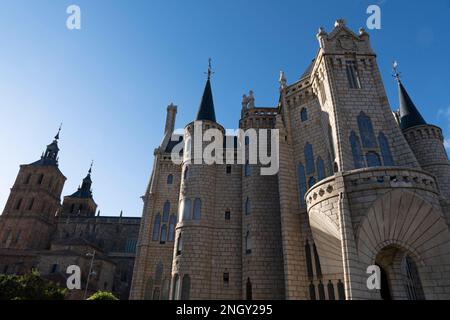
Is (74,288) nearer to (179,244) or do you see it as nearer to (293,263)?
(179,244)

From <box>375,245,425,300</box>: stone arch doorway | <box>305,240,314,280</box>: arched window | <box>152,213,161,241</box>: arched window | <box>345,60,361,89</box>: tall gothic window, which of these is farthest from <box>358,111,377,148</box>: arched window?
<box>152,213,161,241</box>: arched window

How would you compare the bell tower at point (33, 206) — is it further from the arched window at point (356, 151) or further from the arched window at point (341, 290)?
the arched window at point (356, 151)

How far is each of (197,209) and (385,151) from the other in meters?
14.4

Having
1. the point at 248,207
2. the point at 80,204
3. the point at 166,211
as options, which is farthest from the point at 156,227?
the point at 80,204

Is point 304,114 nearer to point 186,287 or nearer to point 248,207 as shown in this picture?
point 248,207

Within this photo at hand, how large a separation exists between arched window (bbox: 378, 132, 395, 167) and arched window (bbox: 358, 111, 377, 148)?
1.41 feet

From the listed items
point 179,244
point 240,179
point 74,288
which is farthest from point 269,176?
point 74,288

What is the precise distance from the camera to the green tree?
78.4ft

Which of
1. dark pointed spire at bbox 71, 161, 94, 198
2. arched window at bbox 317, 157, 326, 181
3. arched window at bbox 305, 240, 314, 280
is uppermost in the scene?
dark pointed spire at bbox 71, 161, 94, 198

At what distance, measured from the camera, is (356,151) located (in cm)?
1891

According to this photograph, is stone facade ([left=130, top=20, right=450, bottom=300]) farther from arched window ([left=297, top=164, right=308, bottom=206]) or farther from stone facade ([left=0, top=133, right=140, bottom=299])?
stone facade ([left=0, top=133, right=140, bottom=299])

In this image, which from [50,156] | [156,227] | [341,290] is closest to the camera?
[341,290]

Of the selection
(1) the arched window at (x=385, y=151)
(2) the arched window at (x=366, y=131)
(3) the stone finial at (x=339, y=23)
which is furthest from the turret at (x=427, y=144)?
(3) the stone finial at (x=339, y=23)

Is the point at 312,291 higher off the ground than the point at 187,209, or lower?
lower
